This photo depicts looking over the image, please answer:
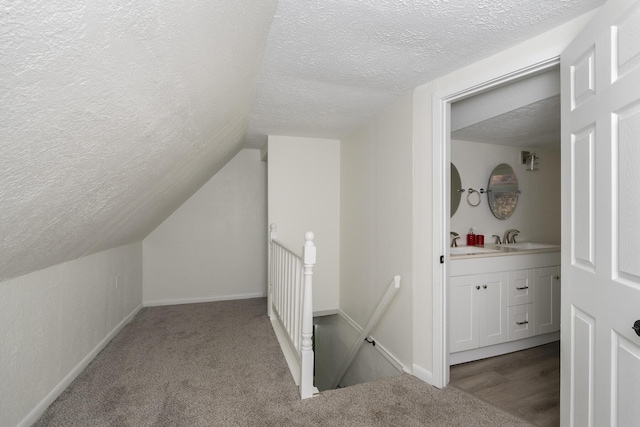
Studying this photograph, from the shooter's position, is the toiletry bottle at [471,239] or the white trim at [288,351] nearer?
the white trim at [288,351]

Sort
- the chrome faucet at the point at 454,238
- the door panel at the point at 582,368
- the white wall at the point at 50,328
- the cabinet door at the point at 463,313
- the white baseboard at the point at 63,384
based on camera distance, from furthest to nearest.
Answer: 1. the chrome faucet at the point at 454,238
2. the cabinet door at the point at 463,313
3. the white baseboard at the point at 63,384
4. the white wall at the point at 50,328
5. the door panel at the point at 582,368

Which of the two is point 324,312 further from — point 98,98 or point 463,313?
point 98,98

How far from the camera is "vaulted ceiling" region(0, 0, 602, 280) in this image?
2.17ft

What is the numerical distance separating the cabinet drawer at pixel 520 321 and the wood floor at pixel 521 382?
0.17m

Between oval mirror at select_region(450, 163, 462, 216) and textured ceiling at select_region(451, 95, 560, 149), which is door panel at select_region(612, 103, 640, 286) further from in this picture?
oval mirror at select_region(450, 163, 462, 216)

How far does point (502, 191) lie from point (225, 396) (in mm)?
3340

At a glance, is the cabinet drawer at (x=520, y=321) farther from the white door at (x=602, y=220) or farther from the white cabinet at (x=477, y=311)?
the white door at (x=602, y=220)

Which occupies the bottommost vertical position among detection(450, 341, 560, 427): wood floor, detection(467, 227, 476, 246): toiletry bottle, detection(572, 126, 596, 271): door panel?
detection(450, 341, 560, 427): wood floor

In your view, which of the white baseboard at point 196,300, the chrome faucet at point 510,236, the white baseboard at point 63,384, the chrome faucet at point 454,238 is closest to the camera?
the white baseboard at point 63,384

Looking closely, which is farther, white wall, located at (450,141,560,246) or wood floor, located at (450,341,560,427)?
white wall, located at (450,141,560,246)

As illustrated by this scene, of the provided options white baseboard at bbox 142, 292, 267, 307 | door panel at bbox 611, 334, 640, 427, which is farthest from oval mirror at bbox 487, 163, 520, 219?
white baseboard at bbox 142, 292, 267, 307

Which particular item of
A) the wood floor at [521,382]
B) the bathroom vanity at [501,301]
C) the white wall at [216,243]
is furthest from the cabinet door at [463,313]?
the white wall at [216,243]

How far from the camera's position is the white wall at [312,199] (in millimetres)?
3379

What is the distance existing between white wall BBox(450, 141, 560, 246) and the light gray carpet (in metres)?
1.86
